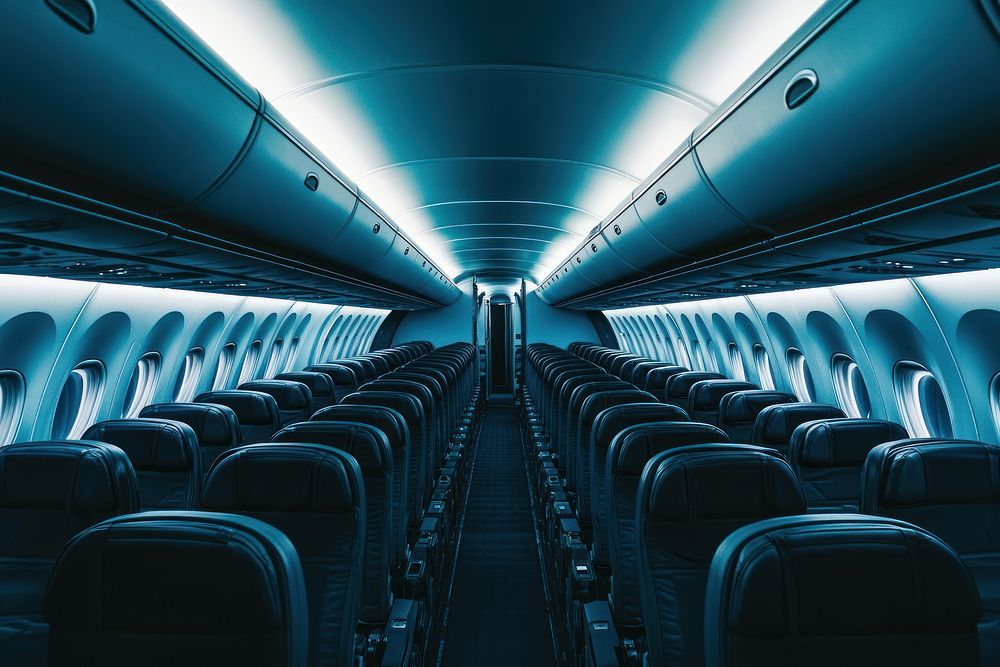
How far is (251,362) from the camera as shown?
36.0 ft

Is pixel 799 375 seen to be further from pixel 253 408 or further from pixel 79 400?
pixel 79 400

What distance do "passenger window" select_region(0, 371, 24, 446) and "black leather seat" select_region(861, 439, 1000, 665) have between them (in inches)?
262

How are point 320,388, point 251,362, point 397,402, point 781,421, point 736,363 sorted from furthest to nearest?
point 736,363, point 251,362, point 320,388, point 397,402, point 781,421

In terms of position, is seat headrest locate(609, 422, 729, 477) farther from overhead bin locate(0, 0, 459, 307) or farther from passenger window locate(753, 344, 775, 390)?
passenger window locate(753, 344, 775, 390)

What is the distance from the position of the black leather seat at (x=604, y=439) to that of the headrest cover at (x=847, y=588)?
2.14 m

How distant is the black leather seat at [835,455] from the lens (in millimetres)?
3705

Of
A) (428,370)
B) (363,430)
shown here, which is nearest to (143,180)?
(363,430)

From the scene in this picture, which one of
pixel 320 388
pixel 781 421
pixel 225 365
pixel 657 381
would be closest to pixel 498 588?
pixel 781 421

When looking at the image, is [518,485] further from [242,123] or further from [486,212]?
[242,123]

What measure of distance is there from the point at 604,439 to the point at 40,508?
326cm

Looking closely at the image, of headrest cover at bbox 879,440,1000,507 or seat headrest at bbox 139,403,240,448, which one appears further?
seat headrest at bbox 139,403,240,448

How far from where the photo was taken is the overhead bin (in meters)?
1.54

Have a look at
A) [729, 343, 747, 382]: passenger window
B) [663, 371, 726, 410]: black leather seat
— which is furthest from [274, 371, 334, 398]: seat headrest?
[729, 343, 747, 382]: passenger window

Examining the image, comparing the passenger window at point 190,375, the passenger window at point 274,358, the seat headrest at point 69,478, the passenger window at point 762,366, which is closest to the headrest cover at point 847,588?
the seat headrest at point 69,478
